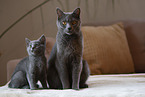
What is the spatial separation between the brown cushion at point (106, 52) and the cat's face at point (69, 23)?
2.18ft

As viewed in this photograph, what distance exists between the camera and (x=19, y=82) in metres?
1.08

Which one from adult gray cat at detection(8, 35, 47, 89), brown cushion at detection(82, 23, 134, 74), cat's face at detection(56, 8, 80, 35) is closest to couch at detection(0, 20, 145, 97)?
brown cushion at detection(82, 23, 134, 74)

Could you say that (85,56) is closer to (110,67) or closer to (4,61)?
(110,67)

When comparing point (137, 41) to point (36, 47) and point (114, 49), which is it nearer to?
point (114, 49)

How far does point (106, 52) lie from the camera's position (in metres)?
1.68

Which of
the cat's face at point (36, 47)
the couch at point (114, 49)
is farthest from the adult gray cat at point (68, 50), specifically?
the couch at point (114, 49)

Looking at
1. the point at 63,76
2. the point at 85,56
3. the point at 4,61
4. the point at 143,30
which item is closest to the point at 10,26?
the point at 4,61

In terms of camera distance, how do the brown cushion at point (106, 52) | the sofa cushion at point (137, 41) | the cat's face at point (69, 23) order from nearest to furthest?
the cat's face at point (69, 23) → the brown cushion at point (106, 52) → the sofa cushion at point (137, 41)

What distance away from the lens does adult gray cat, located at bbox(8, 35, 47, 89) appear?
1.03m

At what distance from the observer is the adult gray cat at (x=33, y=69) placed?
1027mm

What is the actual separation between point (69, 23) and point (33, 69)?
1.15 ft

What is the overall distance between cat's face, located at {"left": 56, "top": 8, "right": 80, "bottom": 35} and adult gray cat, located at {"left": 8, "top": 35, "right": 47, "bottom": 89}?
0.16m

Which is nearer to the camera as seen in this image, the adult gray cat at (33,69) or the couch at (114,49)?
the adult gray cat at (33,69)

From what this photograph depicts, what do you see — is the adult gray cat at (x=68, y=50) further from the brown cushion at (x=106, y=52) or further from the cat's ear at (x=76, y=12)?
the brown cushion at (x=106, y=52)
